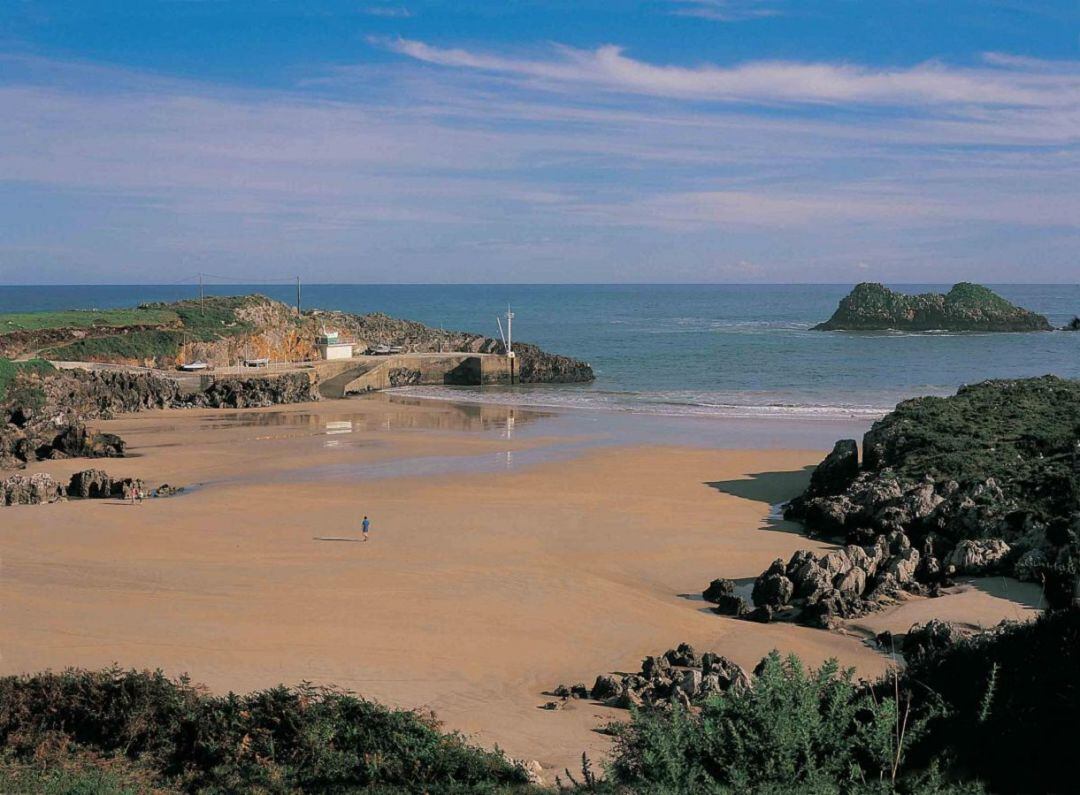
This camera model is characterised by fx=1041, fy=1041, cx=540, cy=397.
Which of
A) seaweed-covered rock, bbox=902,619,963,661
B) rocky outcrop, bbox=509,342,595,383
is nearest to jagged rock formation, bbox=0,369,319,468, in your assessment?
rocky outcrop, bbox=509,342,595,383

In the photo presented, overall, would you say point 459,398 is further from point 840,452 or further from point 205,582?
point 205,582

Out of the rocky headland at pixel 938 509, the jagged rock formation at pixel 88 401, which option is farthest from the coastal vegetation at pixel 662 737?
the jagged rock formation at pixel 88 401

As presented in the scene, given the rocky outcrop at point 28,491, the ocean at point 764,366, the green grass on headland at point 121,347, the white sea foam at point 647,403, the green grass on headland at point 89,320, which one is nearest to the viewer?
the rocky outcrop at point 28,491

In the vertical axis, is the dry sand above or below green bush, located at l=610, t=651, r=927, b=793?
below

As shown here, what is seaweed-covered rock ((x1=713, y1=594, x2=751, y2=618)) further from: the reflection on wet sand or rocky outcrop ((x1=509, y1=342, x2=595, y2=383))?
rocky outcrop ((x1=509, y1=342, x2=595, y2=383))

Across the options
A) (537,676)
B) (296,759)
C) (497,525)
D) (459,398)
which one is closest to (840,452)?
(497,525)

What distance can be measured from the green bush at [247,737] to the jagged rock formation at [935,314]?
96835 millimetres

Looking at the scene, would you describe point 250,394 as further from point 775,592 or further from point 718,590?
point 775,592

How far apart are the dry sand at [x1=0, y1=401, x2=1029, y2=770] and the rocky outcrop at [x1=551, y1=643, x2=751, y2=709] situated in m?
0.37

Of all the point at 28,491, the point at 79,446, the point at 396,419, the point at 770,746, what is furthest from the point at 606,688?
the point at 396,419

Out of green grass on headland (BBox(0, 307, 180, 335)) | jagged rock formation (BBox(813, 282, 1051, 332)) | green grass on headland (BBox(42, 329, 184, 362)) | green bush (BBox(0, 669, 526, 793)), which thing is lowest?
green bush (BBox(0, 669, 526, 793))

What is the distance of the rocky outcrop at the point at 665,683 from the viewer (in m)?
12.2

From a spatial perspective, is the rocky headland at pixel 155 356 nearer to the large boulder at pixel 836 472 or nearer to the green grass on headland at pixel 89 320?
the green grass on headland at pixel 89 320

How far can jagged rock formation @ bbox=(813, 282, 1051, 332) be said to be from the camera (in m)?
101
